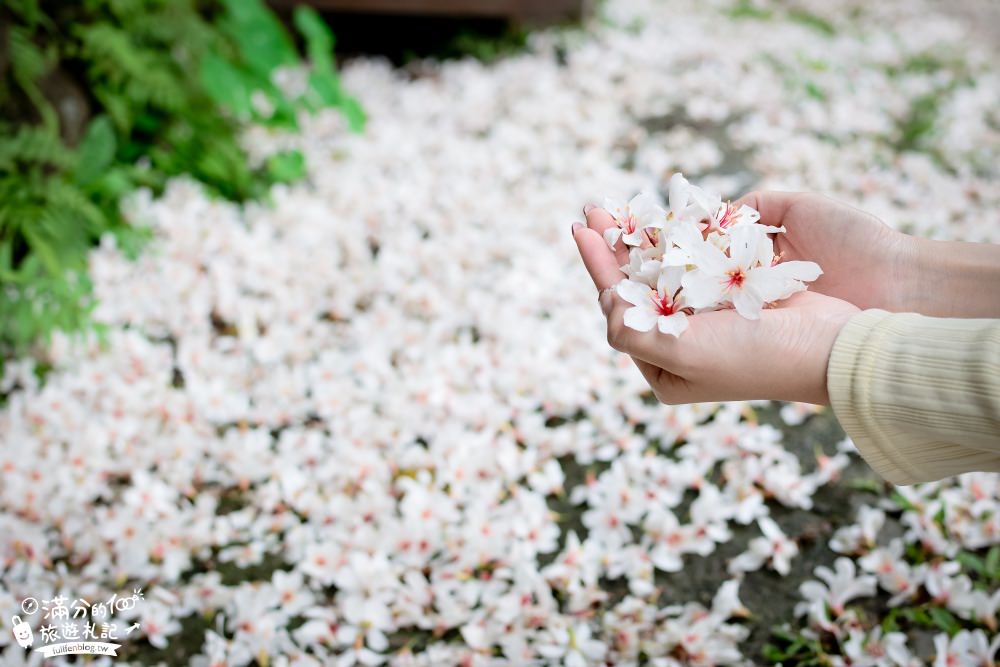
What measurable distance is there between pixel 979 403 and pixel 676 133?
371 cm

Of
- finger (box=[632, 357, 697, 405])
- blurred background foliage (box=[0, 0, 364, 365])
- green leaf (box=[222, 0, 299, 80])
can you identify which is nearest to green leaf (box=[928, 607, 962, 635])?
finger (box=[632, 357, 697, 405])

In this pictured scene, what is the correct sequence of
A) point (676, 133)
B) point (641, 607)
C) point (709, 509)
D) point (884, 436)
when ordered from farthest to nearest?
point (676, 133)
point (709, 509)
point (641, 607)
point (884, 436)

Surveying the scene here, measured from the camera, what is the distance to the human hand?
1.62 metres

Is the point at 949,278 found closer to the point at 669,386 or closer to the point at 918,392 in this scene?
the point at 918,392

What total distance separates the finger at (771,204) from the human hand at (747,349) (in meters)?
0.45

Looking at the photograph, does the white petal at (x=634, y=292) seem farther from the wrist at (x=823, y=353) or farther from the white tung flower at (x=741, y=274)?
the wrist at (x=823, y=353)

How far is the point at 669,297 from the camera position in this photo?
166 centimetres

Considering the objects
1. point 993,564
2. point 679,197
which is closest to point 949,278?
point 679,197

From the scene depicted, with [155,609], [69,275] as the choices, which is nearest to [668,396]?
[155,609]

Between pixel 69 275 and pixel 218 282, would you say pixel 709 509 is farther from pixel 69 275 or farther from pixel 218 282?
pixel 69 275

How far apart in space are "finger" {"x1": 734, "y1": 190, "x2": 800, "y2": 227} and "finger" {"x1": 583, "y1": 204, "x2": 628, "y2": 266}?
0.38 m

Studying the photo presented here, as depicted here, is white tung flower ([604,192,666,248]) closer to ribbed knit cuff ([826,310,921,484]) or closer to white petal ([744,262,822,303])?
white petal ([744,262,822,303])

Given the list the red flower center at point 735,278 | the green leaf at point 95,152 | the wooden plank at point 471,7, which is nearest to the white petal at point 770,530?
the red flower center at point 735,278

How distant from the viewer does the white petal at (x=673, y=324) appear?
1.59 metres
